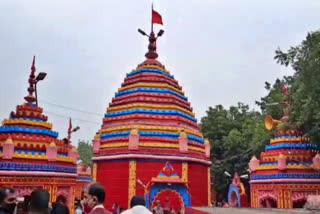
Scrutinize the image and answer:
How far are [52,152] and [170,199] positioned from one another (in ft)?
20.6

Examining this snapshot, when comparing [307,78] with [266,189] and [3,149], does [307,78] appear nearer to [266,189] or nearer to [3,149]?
[266,189]

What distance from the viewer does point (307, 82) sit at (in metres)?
16.4

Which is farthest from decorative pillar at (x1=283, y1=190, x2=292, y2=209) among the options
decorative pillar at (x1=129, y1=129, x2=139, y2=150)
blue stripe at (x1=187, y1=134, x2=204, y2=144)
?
decorative pillar at (x1=129, y1=129, x2=139, y2=150)

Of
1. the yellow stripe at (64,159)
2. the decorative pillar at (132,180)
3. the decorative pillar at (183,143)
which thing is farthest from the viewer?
the decorative pillar at (183,143)

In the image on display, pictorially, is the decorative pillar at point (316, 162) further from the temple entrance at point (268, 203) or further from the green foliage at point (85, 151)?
the green foliage at point (85, 151)

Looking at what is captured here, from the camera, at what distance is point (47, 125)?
16.7m

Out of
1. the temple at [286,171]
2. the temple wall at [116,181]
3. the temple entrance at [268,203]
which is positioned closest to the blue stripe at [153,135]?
the temple wall at [116,181]

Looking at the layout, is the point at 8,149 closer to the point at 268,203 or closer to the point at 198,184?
the point at 198,184

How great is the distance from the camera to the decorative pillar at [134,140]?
18875mm

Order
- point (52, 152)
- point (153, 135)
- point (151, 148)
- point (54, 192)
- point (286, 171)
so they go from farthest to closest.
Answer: point (153, 135), point (151, 148), point (286, 171), point (52, 152), point (54, 192)

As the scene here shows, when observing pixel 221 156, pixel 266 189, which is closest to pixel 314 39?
pixel 266 189

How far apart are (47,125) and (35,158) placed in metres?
2.01

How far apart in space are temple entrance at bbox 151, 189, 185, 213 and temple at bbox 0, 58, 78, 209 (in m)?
4.28

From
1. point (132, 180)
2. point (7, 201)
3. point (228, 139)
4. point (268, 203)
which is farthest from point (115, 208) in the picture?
point (228, 139)
